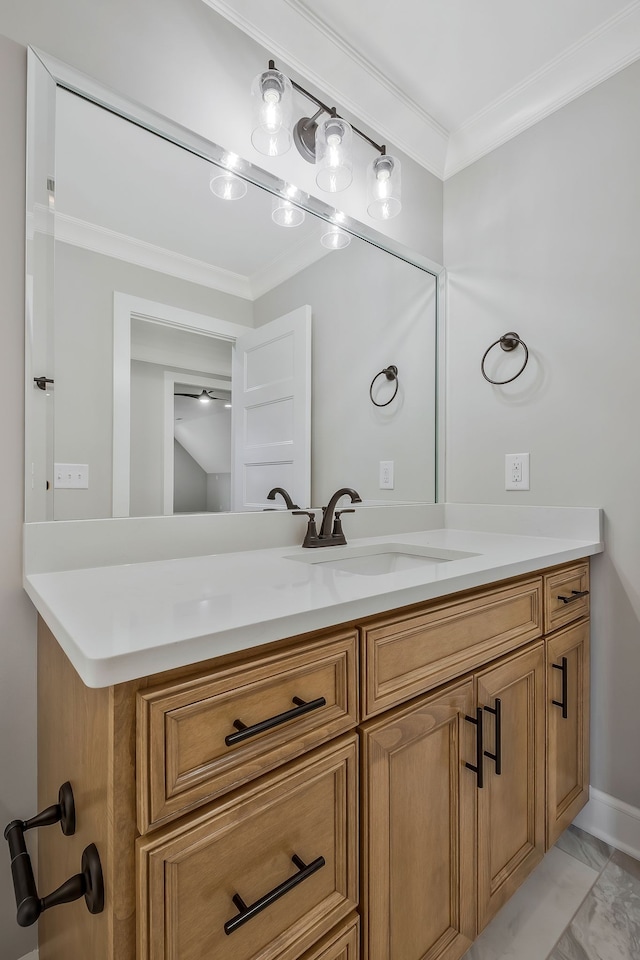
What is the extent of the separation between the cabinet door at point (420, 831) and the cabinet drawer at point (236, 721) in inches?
5.0

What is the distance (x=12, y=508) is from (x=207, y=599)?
516 millimetres

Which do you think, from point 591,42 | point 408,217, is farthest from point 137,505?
point 591,42

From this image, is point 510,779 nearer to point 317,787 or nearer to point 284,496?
point 317,787

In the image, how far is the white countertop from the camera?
0.56m

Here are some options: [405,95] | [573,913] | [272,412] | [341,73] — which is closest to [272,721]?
[272,412]

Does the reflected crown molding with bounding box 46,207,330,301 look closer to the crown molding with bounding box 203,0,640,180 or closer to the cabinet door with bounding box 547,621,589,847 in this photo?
the crown molding with bounding box 203,0,640,180

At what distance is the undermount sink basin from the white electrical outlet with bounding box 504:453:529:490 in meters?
0.49

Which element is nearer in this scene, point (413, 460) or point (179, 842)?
point (179, 842)

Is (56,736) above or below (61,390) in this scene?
below

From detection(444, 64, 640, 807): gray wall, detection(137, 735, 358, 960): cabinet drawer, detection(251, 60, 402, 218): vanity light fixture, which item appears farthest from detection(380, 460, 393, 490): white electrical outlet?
detection(137, 735, 358, 960): cabinet drawer

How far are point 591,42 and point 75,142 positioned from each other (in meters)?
1.55

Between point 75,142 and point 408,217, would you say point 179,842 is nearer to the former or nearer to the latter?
point 75,142

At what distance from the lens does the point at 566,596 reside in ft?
4.44

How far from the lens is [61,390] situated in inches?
40.7
